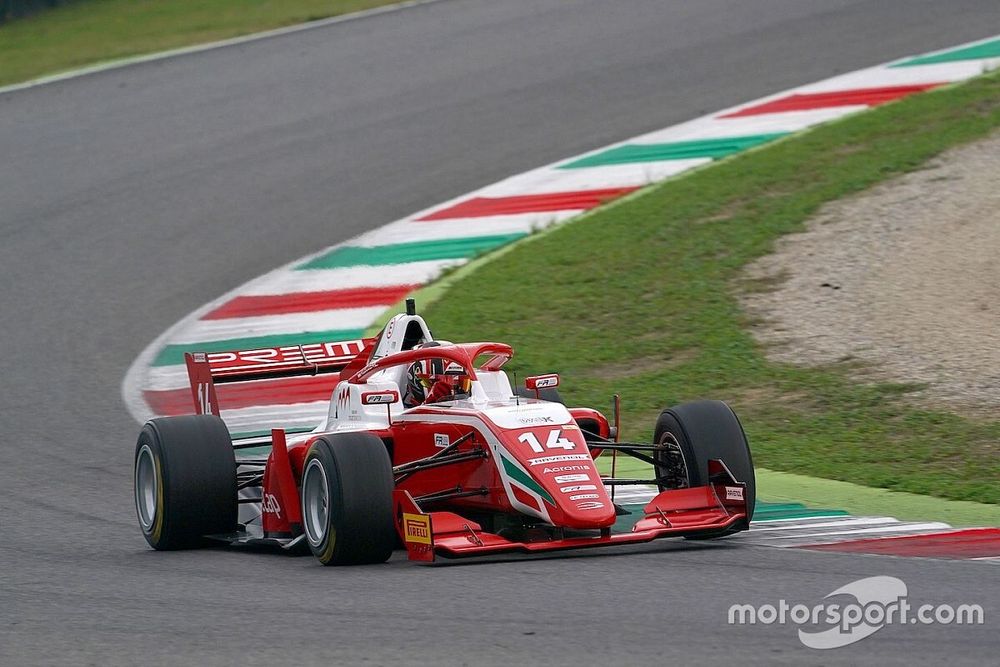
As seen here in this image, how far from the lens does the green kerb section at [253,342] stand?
12.9 metres

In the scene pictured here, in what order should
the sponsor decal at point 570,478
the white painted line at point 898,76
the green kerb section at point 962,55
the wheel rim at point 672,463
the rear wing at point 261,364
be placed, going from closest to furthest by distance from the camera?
the sponsor decal at point 570,478 < the wheel rim at point 672,463 < the rear wing at point 261,364 < the white painted line at point 898,76 < the green kerb section at point 962,55

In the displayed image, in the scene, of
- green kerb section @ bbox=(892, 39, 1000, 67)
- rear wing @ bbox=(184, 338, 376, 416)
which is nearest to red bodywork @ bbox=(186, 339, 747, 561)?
rear wing @ bbox=(184, 338, 376, 416)

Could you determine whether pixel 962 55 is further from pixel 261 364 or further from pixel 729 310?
pixel 261 364

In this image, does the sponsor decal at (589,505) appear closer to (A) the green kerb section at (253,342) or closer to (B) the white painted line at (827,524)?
(B) the white painted line at (827,524)

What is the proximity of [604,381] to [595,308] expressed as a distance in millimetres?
1673

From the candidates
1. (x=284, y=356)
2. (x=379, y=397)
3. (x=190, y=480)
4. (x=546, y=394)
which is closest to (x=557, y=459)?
(x=379, y=397)

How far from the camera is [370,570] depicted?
7207mm

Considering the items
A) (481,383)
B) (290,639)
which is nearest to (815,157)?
(481,383)

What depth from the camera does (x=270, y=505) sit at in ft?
27.1

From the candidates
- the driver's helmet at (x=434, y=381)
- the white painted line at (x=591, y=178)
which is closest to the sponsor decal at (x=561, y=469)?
the driver's helmet at (x=434, y=381)

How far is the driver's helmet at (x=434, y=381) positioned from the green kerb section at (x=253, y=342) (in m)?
4.44

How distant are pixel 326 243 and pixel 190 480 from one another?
310 inches

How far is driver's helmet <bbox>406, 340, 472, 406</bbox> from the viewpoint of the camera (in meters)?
8.06

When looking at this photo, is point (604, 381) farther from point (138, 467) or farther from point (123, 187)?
point (123, 187)
